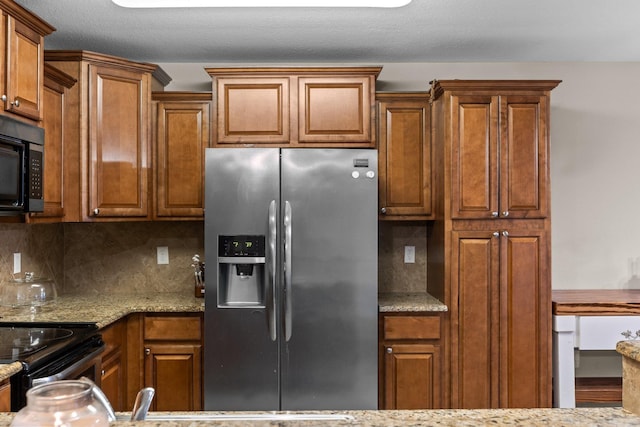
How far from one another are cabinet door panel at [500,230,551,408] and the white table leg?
0.18 feet

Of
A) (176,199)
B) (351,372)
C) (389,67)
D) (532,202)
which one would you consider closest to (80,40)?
(176,199)

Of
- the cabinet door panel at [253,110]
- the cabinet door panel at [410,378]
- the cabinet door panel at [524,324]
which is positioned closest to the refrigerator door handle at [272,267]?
the cabinet door panel at [253,110]

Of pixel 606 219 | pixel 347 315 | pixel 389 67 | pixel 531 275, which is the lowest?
pixel 347 315

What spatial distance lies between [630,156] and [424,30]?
1807 millimetres

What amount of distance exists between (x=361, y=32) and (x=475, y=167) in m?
1.03

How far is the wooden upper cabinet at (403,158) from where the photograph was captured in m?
3.48

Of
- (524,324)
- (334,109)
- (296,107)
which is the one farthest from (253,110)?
(524,324)

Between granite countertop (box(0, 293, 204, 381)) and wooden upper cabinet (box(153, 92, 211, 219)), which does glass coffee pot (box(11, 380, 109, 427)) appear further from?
wooden upper cabinet (box(153, 92, 211, 219))

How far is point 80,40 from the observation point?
329 centimetres

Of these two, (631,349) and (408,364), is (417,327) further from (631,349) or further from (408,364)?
(631,349)

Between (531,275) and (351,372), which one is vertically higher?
(531,275)

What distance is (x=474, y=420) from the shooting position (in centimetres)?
112

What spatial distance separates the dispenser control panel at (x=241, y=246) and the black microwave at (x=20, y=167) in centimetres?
93

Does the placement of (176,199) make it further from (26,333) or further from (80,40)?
(26,333)
